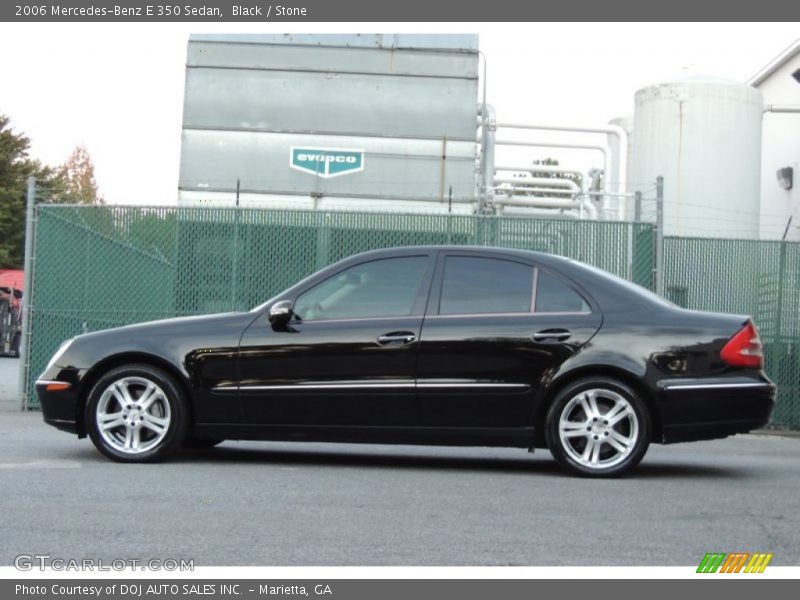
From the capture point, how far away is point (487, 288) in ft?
26.8

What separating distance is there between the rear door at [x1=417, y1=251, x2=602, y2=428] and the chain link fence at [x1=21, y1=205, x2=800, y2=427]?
4926 millimetres

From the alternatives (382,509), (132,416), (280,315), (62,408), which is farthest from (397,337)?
(62,408)

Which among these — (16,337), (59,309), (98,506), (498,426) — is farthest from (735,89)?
(16,337)


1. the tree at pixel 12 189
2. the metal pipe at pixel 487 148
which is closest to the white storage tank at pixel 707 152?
the metal pipe at pixel 487 148

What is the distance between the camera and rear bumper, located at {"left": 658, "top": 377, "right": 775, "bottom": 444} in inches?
308

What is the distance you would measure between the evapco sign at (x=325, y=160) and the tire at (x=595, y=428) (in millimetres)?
8420

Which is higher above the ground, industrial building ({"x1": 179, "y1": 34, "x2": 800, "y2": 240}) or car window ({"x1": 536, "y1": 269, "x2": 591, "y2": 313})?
industrial building ({"x1": 179, "y1": 34, "x2": 800, "y2": 240})

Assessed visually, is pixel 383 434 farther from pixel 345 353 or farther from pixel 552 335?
pixel 552 335

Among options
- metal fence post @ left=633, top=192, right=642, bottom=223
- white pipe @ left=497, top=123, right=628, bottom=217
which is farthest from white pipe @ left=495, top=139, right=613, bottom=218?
metal fence post @ left=633, top=192, right=642, bottom=223

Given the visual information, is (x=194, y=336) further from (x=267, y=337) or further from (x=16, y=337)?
(x=16, y=337)

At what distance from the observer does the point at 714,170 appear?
20.2 meters

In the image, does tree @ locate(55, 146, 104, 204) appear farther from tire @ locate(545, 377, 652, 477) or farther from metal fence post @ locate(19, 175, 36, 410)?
tire @ locate(545, 377, 652, 477)

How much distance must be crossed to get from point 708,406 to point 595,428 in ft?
2.27

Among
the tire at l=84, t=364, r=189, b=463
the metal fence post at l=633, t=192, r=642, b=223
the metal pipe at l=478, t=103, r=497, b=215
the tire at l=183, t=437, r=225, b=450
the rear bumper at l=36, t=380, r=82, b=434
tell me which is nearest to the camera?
the tire at l=84, t=364, r=189, b=463
